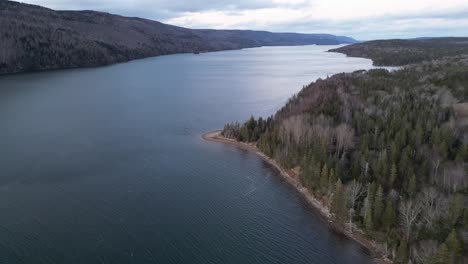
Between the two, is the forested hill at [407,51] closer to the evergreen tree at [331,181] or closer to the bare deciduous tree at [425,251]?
the evergreen tree at [331,181]

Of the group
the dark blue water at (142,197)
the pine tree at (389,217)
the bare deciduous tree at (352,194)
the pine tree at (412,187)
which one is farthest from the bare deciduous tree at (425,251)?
the pine tree at (412,187)

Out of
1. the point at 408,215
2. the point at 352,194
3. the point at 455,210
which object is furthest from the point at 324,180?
the point at 455,210

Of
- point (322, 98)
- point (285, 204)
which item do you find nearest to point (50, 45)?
point (322, 98)

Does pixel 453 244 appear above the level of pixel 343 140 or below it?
below

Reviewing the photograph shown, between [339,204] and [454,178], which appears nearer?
[339,204]

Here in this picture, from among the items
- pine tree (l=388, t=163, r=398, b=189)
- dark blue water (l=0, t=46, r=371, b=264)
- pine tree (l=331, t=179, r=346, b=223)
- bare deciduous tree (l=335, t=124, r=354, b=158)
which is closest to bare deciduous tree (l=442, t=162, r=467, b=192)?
pine tree (l=388, t=163, r=398, b=189)

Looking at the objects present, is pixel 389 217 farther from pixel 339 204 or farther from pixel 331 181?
pixel 331 181
